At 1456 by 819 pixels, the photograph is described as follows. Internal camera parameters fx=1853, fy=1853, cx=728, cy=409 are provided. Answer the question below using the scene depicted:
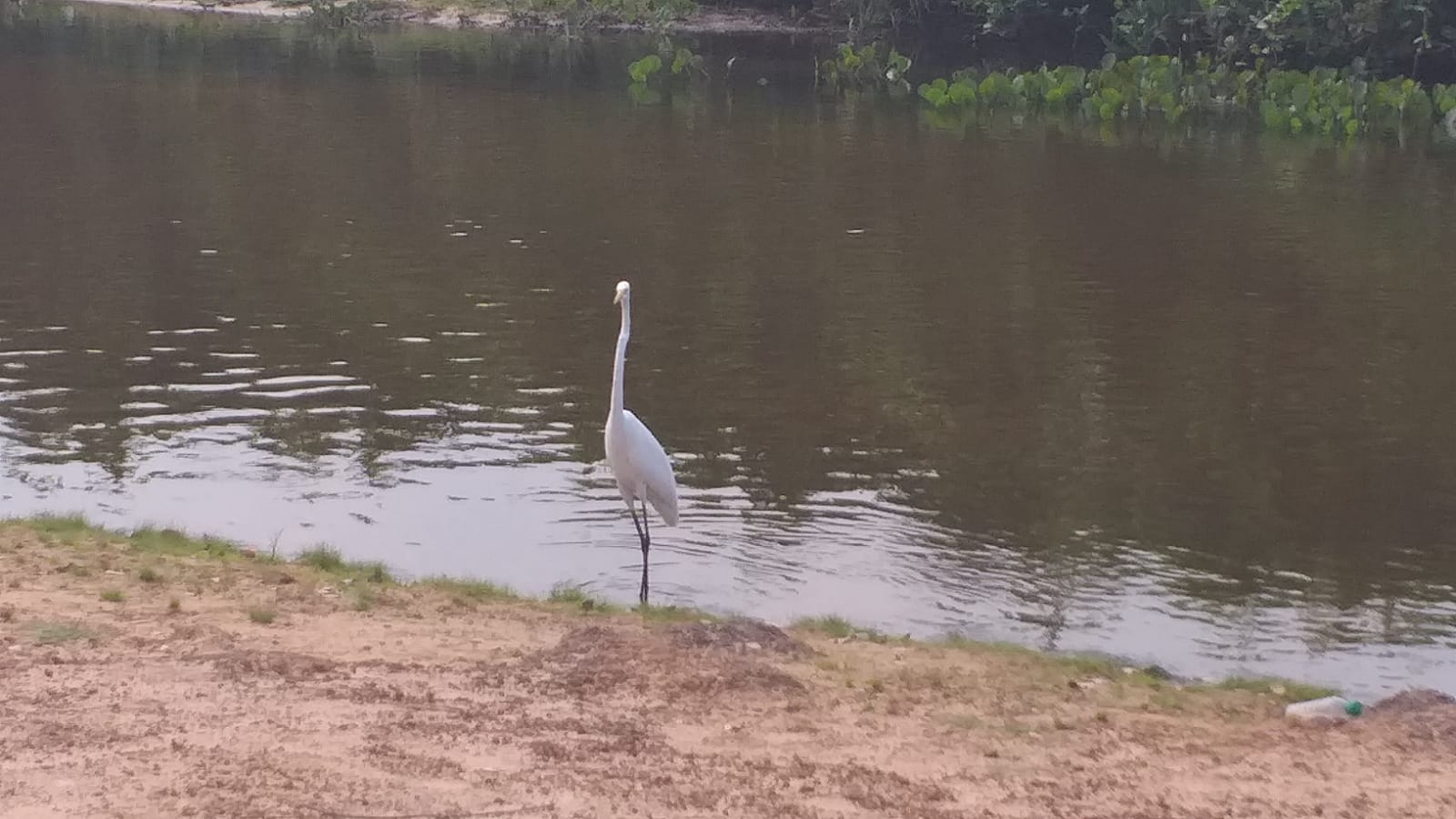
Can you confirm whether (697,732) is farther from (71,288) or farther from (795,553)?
(71,288)

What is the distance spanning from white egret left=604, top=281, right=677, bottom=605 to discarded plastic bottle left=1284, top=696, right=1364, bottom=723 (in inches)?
143

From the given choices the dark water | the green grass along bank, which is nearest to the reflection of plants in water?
the dark water

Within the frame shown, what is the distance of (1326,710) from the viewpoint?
8.15m

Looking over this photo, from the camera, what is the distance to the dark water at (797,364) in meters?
11.3

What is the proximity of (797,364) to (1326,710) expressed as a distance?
873 cm

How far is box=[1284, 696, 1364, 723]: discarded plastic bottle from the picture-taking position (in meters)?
8.08

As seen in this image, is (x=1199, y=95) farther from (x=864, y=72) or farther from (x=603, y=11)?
(x=603, y=11)

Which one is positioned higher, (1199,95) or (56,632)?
(1199,95)

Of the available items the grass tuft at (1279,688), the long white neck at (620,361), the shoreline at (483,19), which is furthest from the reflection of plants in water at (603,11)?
the grass tuft at (1279,688)

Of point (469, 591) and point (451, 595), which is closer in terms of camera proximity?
point (451, 595)

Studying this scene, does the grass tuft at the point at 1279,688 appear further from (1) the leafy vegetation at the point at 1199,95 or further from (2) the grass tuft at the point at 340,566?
(1) the leafy vegetation at the point at 1199,95

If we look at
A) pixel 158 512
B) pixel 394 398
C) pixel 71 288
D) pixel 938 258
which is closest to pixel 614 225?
pixel 938 258

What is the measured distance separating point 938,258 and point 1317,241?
500 centimetres

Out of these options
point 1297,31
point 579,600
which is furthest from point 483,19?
point 579,600
